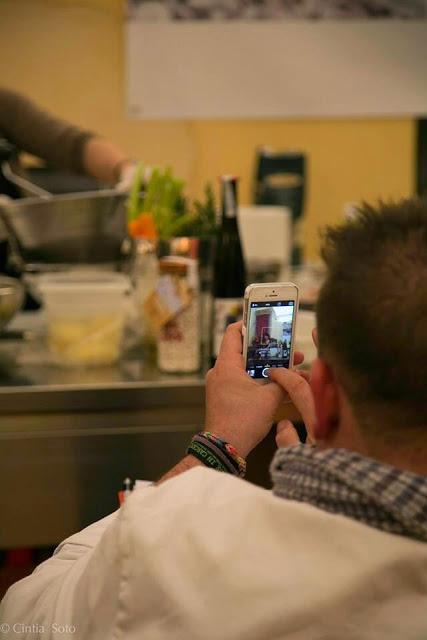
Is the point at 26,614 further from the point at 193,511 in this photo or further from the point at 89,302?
the point at 89,302

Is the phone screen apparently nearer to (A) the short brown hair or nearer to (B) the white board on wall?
(A) the short brown hair

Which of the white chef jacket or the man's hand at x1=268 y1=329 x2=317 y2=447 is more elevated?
the man's hand at x1=268 y1=329 x2=317 y2=447

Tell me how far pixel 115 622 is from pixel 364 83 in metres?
3.06

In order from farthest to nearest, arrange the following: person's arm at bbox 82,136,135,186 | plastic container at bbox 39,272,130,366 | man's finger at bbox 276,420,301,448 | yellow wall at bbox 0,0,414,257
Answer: yellow wall at bbox 0,0,414,257, person's arm at bbox 82,136,135,186, plastic container at bbox 39,272,130,366, man's finger at bbox 276,420,301,448

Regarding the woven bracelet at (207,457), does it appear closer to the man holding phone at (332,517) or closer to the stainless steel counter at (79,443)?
the man holding phone at (332,517)

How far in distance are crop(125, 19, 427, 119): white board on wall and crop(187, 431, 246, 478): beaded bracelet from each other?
267 centimetres

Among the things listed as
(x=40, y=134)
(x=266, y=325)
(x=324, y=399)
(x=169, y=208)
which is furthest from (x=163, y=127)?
(x=324, y=399)

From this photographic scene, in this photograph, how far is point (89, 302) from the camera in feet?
5.82

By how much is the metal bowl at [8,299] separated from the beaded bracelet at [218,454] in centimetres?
93

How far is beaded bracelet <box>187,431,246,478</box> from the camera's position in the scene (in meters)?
0.89

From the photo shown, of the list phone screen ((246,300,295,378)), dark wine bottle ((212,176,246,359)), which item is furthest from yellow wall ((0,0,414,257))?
phone screen ((246,300,295,378))

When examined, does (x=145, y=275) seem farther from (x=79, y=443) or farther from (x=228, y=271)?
(x=79, y=443)

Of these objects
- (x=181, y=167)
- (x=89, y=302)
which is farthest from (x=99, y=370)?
(x=181, y=167)

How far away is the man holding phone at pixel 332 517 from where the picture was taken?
67 centimetres
